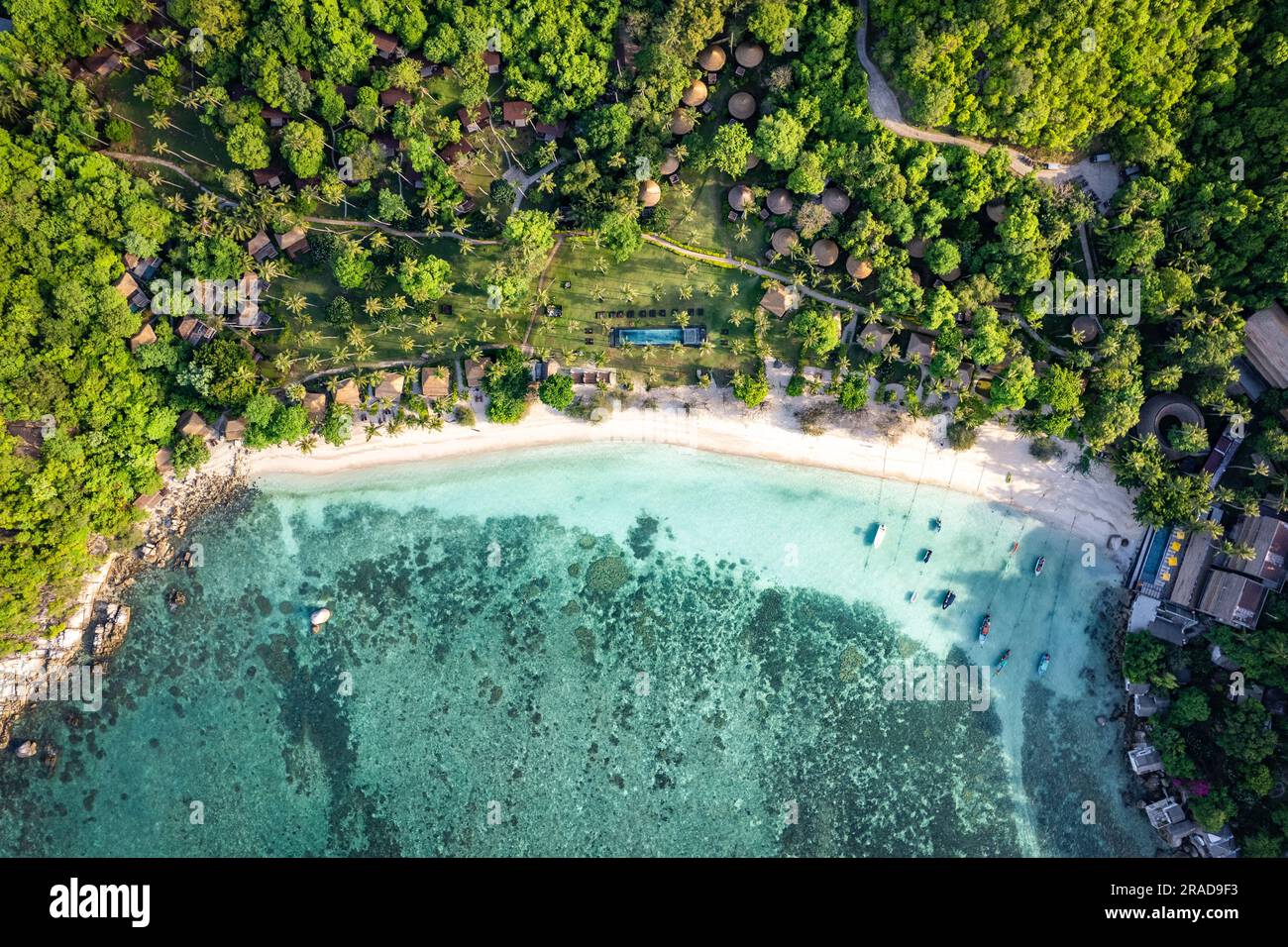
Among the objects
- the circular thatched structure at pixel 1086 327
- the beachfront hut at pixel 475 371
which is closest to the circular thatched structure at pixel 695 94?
the beachfront hut at pixel 475 371

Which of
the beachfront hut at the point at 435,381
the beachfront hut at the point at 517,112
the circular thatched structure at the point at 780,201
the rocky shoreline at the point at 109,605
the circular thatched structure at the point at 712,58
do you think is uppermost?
the circular thatched structure at the point at 712,58

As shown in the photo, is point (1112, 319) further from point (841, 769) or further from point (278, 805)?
point (278, 805)

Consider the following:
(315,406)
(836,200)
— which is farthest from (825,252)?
(315,406)

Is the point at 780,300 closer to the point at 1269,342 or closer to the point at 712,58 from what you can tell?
the point at 712,58

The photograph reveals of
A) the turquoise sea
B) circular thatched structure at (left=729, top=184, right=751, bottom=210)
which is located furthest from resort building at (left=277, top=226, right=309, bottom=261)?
circular thatched structure at (left=729, top=184, right=751, bottom=210)

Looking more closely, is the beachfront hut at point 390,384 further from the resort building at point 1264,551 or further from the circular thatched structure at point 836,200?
the resort building at point 1264,551

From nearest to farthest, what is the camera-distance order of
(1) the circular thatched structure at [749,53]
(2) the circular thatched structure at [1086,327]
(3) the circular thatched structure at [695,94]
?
(2) the circular thatched structure at [1086,327], (1) the circular thatched structure at [749,53], (3) the circular thatched structure at [695,94]
